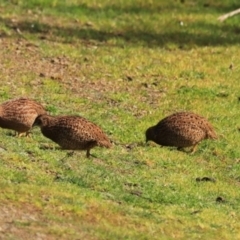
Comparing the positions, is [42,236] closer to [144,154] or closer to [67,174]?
[67,174]

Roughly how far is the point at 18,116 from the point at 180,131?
6.44ft

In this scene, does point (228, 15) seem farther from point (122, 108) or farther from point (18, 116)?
point (18, 116)

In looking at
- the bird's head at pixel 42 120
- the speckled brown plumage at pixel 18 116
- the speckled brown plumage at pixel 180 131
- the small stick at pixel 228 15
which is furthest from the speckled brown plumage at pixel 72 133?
the small stick at pixel 228 15

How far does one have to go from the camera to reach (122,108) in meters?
15.2

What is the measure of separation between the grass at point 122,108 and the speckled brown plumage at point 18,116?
0.59 feet

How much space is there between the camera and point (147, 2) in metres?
21.8

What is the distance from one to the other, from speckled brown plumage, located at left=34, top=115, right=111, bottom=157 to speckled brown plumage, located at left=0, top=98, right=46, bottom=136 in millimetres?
337

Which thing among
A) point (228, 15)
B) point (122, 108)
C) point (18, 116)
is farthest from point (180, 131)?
point (228, 15)

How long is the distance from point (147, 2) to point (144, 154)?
943 centimetres

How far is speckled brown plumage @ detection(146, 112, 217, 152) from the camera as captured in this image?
13102mm

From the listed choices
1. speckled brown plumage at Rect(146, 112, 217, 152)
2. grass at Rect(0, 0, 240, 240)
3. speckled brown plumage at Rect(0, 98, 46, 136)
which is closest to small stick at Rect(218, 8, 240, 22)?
grass at Rect(0, 0, 240, 240)

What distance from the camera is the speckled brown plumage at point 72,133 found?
11.9 meters

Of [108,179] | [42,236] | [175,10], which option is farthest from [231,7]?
[42,236]

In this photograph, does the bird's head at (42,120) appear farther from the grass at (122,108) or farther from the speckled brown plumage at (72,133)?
the grass at (122,108)
